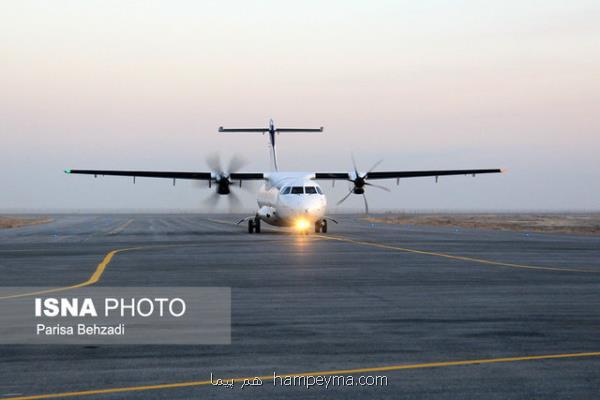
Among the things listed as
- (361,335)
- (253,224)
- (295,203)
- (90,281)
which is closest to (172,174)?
(253,224)

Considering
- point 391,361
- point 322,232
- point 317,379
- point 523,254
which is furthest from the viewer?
point 322,232

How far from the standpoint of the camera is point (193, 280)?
19.7 m

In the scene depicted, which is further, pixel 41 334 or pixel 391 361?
pixel 41 334

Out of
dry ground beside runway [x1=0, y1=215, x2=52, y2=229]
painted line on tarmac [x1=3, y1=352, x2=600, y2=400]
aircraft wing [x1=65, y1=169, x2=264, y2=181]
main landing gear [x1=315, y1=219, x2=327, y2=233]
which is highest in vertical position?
aircraft wing [x1=65, y1=169, x2=264, y2=181]

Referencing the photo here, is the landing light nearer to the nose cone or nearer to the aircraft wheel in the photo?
the nose cone

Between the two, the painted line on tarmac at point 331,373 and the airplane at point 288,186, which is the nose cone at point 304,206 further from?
the painted line on tarmac at point 331,373

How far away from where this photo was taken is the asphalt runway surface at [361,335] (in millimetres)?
8258

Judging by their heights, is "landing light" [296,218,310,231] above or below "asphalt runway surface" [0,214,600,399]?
above

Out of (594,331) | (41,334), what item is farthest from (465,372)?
(41,334)

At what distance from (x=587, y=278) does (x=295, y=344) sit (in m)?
11.8

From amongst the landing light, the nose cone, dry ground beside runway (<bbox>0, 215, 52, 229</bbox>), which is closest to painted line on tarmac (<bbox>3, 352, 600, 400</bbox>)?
the nose cone

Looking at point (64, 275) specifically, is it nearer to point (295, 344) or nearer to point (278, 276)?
point (278, 276)

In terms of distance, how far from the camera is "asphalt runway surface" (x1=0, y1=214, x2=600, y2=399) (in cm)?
826

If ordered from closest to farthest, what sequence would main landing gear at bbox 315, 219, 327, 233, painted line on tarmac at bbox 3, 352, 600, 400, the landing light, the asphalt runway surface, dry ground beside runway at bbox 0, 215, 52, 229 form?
painted line on tarmac at bbox 3, 352, 600, 400
the asphalt runway surface
the landing light
main landing gear at bbox 315, 219, 327, 233
dry ground beside runway at bbox 0, 215, 52, 229
